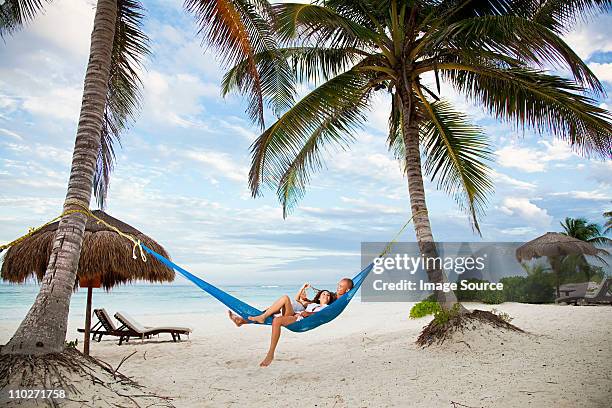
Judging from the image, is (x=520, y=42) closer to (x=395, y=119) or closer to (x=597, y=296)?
(x=395, y=119)

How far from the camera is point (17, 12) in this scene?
397 cm

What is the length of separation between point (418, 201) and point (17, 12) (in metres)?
4.09

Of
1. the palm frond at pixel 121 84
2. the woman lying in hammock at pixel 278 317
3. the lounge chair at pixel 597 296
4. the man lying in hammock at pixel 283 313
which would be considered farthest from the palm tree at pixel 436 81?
the lounge chair at pixel 597 296

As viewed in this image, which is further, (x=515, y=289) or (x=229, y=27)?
(x=515, y=289)

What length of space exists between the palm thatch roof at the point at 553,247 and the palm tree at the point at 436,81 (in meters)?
5.23

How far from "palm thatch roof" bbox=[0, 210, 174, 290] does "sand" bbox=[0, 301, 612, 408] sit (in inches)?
38.1

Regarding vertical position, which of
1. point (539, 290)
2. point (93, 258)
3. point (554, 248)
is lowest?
point (539, 290)

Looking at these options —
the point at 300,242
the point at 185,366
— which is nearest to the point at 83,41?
the point at 185,366

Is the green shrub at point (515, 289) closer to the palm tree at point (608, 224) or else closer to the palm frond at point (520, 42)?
the palm frond at point (520, 42)

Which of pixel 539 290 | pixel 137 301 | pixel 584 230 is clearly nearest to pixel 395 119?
pixel 539 290

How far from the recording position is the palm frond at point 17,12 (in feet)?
12.9

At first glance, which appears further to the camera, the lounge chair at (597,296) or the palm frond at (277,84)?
the lounge chair at (597,296)

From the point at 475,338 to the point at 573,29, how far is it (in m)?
3.30

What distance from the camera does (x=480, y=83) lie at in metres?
4.67
